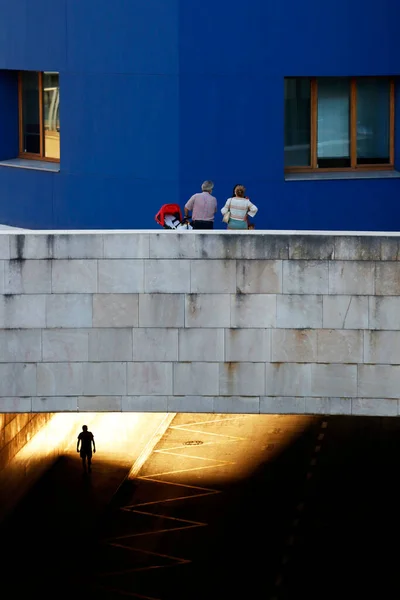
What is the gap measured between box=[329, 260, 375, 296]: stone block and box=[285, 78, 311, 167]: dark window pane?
294 inches

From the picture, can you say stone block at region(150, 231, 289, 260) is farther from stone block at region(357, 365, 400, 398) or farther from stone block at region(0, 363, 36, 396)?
stone block at region(0, 363, 36, 396)

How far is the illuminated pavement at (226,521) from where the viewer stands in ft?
106

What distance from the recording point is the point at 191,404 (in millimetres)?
23219

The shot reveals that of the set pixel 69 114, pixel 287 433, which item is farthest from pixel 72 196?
pixel 287 433

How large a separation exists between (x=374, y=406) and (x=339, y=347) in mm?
1088

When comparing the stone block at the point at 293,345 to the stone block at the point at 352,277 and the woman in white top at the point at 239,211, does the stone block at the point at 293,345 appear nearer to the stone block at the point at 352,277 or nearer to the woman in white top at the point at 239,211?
the stone block at the point at 352,277

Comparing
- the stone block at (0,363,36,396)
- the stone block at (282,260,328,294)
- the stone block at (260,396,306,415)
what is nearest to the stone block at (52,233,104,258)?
the stone block at (0,363,36,396)

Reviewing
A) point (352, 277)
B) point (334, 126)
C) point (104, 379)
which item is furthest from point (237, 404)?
point (334, 126)

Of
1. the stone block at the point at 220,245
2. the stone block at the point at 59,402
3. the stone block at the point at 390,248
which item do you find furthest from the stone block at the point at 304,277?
the stone block at the point at 59,402

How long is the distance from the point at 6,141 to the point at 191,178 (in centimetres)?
543

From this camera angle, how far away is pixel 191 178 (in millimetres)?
28859

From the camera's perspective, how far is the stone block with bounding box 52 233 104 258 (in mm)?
22797

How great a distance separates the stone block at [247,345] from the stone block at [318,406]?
0.94 meters

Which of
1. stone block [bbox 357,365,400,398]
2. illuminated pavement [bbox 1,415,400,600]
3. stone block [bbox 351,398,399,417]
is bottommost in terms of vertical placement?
illuminated pavement [bbox 1,415,400,600]
